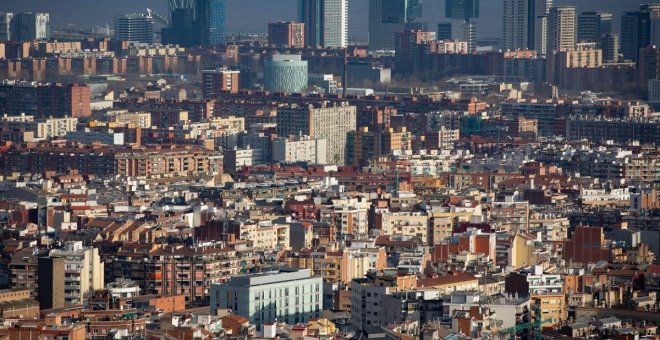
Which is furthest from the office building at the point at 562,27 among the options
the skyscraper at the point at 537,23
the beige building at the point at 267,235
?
the beige building at the point at 267,235

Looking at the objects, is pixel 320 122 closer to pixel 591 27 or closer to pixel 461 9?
pixel 591 27

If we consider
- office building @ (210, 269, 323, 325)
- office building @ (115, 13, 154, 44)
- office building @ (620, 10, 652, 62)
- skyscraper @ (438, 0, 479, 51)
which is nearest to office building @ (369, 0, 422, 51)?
skyscraper @ (438, 0, 479, 51)

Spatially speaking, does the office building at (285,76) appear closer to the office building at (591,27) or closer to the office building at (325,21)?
the office building at (591,27)

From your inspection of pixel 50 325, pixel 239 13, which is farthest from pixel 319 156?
pixel 239 13

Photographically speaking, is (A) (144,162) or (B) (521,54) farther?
(B) (521,54)

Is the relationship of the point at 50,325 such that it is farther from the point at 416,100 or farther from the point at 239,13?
the point at 239,13

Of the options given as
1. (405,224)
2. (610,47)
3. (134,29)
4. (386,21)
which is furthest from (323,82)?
(405,224)
